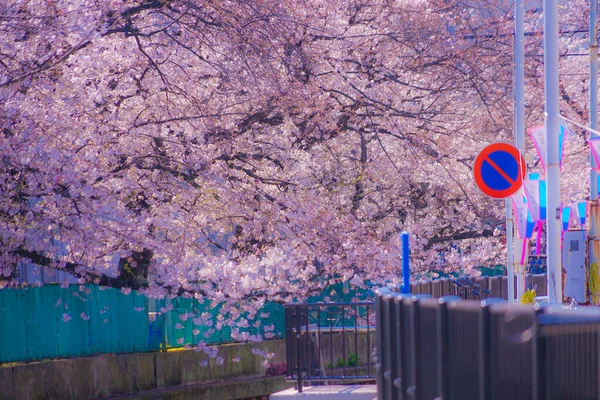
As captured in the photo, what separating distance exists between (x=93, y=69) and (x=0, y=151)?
2.38 m

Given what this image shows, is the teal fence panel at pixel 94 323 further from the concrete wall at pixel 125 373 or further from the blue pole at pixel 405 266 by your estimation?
the blue pole at pixel 405 266

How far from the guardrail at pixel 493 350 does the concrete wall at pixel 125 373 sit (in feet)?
31.4

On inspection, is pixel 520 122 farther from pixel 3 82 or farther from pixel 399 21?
pixel 3 82

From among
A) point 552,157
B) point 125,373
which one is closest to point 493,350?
point 552,157

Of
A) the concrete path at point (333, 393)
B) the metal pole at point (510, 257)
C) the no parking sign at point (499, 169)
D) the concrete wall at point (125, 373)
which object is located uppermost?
the no parking sign at point (499, 169)

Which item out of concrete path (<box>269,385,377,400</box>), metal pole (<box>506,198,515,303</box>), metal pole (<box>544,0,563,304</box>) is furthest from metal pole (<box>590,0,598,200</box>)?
concrete path (<box>269,385,377,400</box>)

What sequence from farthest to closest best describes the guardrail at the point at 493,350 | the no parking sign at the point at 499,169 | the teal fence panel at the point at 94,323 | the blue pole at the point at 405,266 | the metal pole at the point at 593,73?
the teal fence panel at the point at 94,323 → the metal pole at the point at 593,73 → the no parking sign at the point at 499,169 → the blue pole at the point at 405,266 → the guardrail at the point at 493,350

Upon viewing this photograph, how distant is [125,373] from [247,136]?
5.22 m

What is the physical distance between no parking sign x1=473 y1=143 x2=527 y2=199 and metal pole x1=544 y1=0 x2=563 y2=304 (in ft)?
2.51

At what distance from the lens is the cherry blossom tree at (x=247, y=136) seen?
11.8 metres

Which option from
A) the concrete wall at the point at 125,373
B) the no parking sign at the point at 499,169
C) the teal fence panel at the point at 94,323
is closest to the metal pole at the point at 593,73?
the no parking sign at the point at 499,169

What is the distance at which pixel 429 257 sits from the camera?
18406 millimetres

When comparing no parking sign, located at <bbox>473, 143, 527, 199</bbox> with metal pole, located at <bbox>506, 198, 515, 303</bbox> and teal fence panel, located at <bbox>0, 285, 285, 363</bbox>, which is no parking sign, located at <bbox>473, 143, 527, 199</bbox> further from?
teal fence panel, located at <bbox>0, 285, 285, 363</bbox>

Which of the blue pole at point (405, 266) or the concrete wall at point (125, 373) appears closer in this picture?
the blue pole at point (405, 266)
